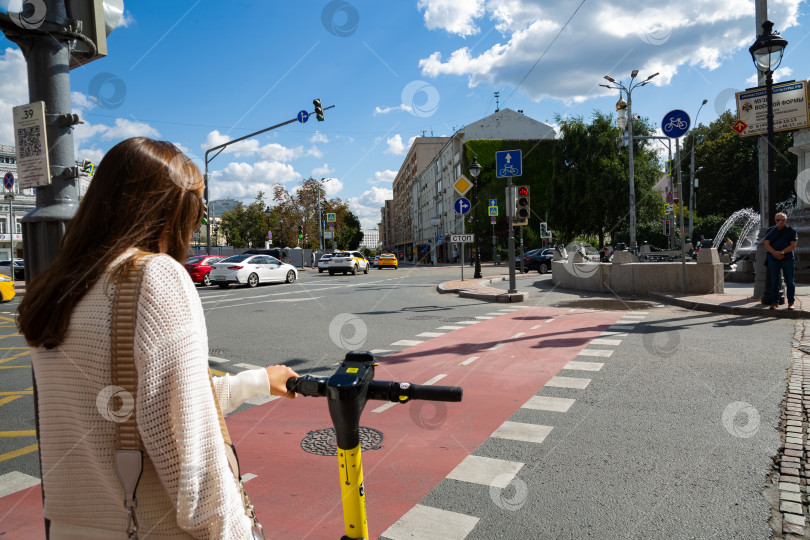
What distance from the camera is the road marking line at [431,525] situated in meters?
2.89

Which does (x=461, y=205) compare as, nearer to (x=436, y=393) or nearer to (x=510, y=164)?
(x=510, y=164)

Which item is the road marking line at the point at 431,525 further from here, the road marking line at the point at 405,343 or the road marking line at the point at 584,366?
the road marking line at the point at 405,343

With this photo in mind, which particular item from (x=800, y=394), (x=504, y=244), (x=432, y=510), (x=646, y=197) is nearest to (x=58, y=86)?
(x=432, y=510)

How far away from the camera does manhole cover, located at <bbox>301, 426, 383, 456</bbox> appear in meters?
4.09

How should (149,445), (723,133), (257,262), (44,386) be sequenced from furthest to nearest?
(723,133), (257,262), (44,386), (149,445)

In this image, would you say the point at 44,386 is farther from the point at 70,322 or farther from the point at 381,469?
the point at 381,469

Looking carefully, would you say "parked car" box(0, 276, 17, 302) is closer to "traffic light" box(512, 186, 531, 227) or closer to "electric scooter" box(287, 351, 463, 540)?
"traffic light" box(512, 186, 531, 227)

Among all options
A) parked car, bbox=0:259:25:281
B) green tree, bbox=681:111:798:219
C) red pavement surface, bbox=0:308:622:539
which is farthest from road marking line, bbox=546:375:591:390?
green tree, bbox=681:111:798:219

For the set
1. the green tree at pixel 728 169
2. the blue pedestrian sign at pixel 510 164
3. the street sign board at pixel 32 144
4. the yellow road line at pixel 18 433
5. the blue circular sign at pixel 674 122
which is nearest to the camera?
the street sign board at pixel 32 144

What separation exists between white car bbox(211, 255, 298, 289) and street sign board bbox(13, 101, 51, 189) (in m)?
21.1

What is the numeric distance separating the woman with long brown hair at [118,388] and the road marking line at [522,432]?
3270 millimetres

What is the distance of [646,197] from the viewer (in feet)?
139

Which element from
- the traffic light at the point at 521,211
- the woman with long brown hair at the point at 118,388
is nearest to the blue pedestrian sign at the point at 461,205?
the traffic light at the point at 521,211

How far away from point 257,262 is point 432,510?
2226 centimetres
